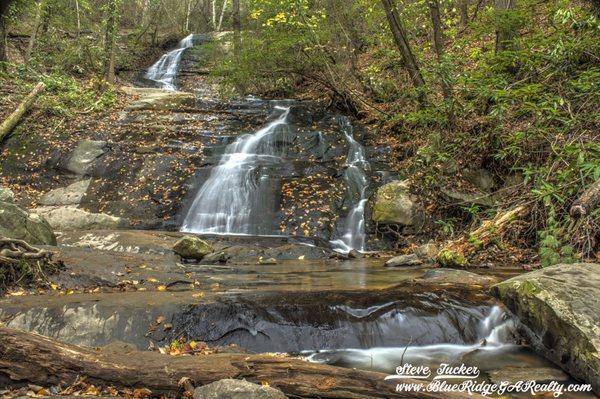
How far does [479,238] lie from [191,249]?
5.00m

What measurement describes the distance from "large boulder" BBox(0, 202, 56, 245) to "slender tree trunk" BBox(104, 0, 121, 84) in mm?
12980

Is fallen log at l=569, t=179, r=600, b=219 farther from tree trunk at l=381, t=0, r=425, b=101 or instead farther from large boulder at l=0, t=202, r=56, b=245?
large boulder at l=0, t=202, r=56, b=245

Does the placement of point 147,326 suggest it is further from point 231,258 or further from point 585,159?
point 585,159

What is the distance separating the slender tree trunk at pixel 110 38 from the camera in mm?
17766

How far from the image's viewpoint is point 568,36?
916 cm

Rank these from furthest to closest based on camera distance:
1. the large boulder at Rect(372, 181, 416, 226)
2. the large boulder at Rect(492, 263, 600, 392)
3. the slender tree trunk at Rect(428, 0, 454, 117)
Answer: the slender tree trunk at Rect(428, 0, 454, 117)
the large boulder at Rect(372, 181, 416, 226)
the large boulder at Rect(492, 263, 600, 392)

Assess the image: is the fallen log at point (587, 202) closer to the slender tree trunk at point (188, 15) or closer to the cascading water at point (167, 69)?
the cascading water at point (167, 69)

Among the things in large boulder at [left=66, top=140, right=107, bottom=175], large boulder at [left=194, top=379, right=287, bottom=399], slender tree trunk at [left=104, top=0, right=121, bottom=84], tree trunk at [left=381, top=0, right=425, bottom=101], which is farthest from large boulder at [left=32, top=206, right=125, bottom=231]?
slender tree trunk at [left=104, top=0, right=121, bottom=84]

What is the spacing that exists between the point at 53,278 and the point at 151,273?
49.8 inches

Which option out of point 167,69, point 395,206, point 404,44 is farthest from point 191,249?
point 167,69

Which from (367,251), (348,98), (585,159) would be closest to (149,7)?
(348,98)

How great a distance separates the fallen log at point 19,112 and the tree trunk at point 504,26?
13.7 meters

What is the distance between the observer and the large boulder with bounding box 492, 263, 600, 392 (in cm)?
391

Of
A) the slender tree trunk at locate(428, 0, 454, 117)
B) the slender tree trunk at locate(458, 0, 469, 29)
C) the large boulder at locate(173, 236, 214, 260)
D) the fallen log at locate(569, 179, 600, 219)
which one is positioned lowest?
the large boulder at locate(173, 236, 214, 260)
